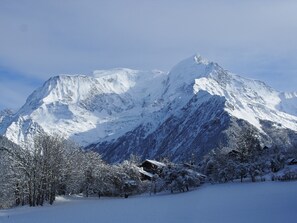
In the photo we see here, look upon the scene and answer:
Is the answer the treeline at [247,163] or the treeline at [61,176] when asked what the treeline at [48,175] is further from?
the treeline at [247,163]

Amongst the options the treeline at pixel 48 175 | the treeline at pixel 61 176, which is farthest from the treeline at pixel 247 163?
the treeline at pixel 48 175

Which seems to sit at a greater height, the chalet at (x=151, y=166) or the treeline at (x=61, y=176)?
the chalet at (x=151, y=166)

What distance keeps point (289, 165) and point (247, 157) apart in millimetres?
10005

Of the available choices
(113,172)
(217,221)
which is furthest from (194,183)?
(217,221)

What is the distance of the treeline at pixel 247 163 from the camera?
97.1m

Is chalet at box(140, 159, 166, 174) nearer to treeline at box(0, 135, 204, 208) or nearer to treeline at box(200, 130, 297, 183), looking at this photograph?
treeline at box(200, 130, 297, 183)

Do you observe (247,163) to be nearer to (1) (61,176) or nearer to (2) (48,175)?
(1) (61,176)

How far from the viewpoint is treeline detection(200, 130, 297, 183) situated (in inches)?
3821

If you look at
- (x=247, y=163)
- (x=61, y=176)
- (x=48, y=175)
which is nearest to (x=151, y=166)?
(x=247, y=163)

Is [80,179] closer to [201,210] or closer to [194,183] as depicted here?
[194,183]

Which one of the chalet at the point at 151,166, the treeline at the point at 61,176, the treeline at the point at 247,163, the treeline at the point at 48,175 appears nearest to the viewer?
the treeline at the point at 48,175

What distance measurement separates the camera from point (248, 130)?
11656 centimetres

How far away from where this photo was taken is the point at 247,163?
100 m

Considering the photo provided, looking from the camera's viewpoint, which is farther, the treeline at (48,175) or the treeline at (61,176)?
the treeline at (61,176)
